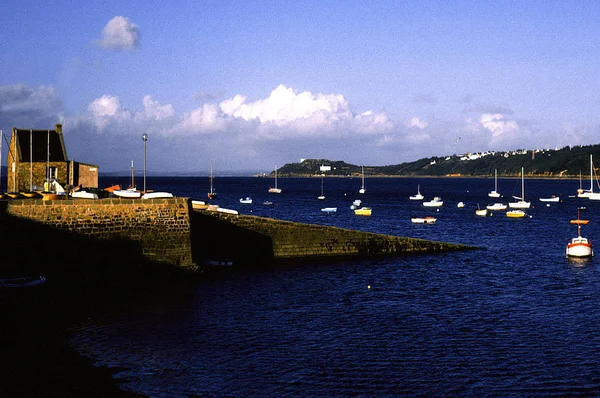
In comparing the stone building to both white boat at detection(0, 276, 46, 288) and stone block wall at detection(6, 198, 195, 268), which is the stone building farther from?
white boat at detection(0, 276, 46, 288)

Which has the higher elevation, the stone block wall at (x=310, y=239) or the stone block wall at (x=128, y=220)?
the stone block wall at (x=128, y=220)

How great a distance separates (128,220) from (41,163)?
25.8 meters

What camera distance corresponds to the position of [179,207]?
39.4m

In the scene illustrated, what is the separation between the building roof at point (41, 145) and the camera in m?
59.5

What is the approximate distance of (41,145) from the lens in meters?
61.8

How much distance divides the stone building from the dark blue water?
2671 cm

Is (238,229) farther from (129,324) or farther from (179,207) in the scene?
(129,324)

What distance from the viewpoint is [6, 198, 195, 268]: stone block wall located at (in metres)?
36.5

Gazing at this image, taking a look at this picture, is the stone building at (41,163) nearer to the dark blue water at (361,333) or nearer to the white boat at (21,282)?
the white boat at (21,282)

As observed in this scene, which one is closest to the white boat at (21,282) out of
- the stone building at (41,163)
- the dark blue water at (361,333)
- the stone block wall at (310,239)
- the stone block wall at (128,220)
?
the stone block wall at (128,220)

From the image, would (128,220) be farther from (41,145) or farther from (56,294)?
(41,145)

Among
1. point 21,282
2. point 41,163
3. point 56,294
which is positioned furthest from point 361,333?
point 41,163

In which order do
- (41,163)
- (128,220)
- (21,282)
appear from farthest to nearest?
(41,163) → (128,220) → (21,282)

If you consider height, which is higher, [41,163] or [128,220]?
[41,163]
